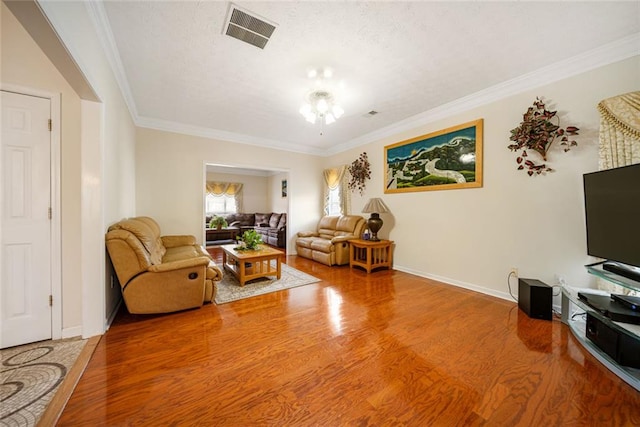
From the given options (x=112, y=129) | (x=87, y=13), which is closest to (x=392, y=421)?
(x=87, y=13)

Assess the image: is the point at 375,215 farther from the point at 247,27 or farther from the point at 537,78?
the point at 247,27

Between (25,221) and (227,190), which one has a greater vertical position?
(227,190)

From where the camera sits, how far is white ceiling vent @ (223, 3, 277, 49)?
187cm

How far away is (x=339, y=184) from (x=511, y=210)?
3.49m

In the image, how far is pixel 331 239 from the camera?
15.6 ft

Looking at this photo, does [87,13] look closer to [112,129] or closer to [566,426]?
[112,129]

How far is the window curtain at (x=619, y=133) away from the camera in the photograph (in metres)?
2.03

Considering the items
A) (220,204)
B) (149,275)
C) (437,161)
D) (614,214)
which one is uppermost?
(437,161)

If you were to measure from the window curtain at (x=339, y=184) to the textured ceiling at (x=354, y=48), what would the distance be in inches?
83.3

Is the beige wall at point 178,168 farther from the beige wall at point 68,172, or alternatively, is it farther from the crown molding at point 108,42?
the beige wall at point 68,172

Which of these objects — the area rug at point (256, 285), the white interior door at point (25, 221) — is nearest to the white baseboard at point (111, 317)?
the white interior door at point (25, 221)

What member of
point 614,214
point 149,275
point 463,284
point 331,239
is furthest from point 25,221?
point 463,284

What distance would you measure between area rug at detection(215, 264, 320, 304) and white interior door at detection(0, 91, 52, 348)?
1484 mm

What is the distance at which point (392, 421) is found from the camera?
4.07 feet
